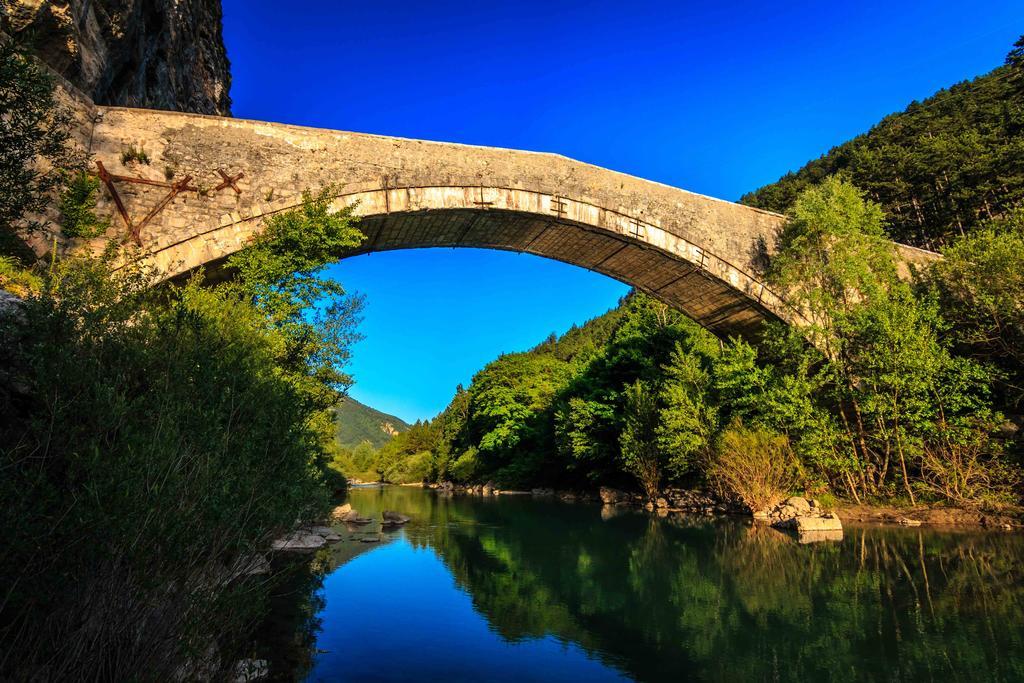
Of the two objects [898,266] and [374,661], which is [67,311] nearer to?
[374,661]

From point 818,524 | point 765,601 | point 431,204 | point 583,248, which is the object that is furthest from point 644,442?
point 765,601

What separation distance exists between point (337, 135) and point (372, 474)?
274 ft

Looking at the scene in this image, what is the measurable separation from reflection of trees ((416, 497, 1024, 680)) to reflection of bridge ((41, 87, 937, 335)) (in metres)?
8.98

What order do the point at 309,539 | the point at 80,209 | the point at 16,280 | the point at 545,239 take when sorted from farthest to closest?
the point at 545,239 < the point at 309,539 < the point at 80,209 < the point at 16,280

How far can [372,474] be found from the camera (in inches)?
3634

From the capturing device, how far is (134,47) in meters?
15.6

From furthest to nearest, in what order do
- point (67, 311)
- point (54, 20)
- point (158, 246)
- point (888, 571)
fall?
point (158, 246)
point (54, 20)
point (888, 571)
point (67, 311)

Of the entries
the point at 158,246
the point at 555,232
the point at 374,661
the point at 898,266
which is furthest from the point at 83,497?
the point at 898,266

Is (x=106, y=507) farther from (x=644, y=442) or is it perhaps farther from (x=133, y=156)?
(x=644, y=442)

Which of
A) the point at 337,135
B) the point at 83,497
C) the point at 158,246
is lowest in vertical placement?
the point at 83,497

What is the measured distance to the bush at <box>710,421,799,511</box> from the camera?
18500 millimetres

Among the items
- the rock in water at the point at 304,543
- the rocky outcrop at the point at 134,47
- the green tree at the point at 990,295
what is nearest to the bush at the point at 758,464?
the green tree at the point at 990,295

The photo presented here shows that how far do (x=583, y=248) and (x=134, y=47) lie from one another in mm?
14339

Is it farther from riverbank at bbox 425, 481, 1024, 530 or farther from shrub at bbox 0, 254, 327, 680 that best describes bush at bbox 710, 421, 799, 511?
shrub at bbox 0, 254, 327, 680
